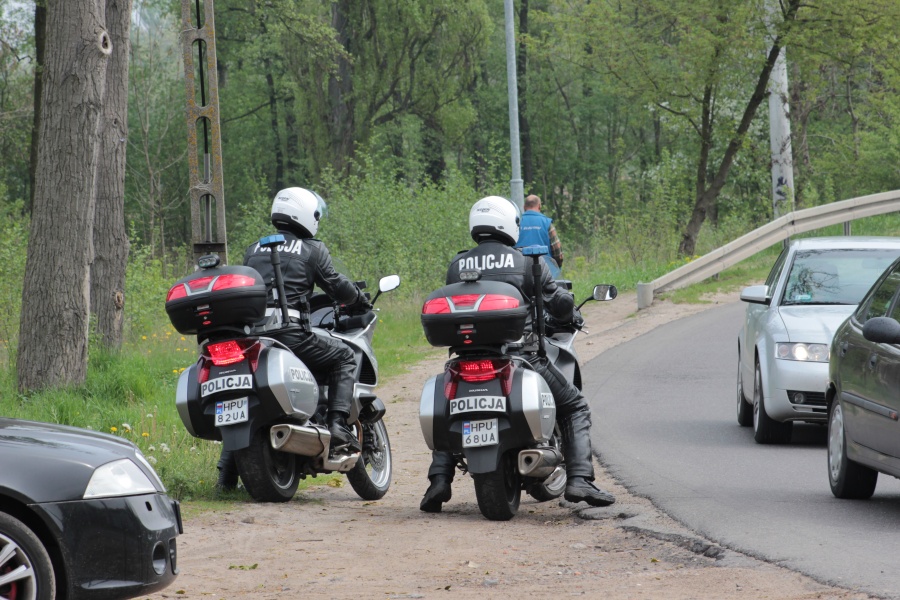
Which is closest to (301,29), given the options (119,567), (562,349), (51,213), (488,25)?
(488,25)

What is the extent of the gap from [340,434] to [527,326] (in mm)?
1504

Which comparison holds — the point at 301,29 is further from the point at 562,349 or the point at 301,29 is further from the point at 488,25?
the point at 562,349

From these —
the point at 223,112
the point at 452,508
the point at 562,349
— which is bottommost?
the point at 452,508

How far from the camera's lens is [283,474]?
850cm

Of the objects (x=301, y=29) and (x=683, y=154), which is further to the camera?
(x=683, y=154)

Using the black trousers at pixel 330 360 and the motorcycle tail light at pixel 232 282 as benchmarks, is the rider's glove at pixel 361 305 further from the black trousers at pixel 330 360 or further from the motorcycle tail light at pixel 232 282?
the motorcycle tail light at pixel 232 282

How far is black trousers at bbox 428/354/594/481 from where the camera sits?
8.31 meters

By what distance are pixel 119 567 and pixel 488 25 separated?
4133 cm

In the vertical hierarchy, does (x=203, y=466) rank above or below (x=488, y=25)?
below

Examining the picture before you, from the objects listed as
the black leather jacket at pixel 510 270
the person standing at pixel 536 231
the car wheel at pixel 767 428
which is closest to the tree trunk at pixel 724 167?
the person standing at pixel 536 231

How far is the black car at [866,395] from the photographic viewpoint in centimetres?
745

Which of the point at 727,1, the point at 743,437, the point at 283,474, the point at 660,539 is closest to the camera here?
the point at 660,539

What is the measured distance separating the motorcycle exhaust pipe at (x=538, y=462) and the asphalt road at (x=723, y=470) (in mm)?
805

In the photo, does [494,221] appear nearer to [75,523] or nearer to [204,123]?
[75,523]
